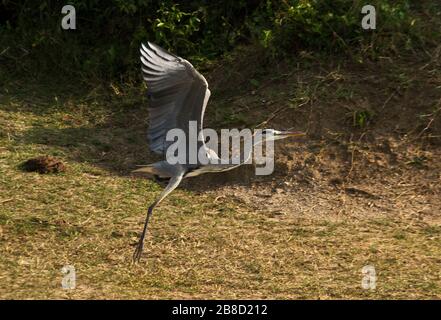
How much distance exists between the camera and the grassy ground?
508 cm

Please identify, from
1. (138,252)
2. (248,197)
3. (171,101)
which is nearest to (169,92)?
(171,101)

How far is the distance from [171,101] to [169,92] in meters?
0.07

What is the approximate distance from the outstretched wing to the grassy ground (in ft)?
2.48

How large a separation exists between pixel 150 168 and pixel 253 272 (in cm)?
94

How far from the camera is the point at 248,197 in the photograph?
6.66 meters

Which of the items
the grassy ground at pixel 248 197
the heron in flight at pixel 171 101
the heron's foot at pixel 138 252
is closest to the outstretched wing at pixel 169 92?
the heron in flight at pixel 171 101

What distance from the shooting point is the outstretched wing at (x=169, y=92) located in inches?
200

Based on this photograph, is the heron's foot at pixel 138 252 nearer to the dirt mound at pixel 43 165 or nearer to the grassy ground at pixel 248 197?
the grassy ground at pixel 248 197

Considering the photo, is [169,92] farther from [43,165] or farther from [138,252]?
[43,165]

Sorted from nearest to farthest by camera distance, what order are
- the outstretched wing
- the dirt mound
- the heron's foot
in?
the outstretched wing → the heron's foot → the dirt mound

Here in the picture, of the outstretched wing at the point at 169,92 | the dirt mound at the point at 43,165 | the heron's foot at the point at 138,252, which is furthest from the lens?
the dirt mound at the point at 43,165

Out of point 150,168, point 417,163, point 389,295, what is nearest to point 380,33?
point 417,163

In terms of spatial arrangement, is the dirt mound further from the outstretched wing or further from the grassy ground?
the outstretched wing

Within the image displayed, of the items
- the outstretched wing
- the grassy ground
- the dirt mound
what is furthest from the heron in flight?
the dirt mound
